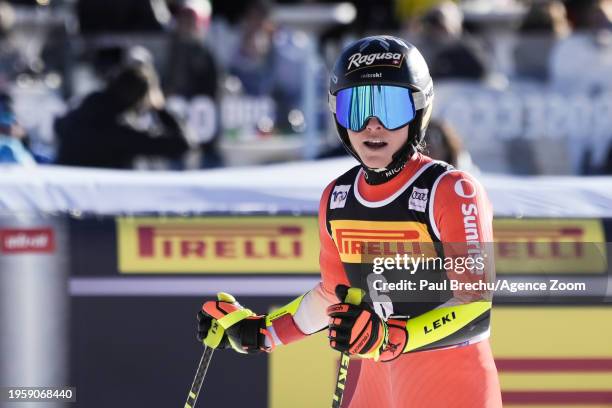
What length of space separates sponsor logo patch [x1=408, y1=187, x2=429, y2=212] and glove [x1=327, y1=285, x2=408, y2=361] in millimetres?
376

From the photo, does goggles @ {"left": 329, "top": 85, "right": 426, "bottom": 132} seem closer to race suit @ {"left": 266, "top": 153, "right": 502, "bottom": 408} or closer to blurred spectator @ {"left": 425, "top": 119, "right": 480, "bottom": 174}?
race suit @ {"left": 266, "top": 153, "right": 502, "bottom": 408}

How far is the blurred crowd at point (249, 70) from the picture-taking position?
8.00 metres

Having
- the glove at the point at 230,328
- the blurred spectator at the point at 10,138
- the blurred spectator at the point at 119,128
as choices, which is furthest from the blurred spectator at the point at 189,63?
the glove at the point at 230,328

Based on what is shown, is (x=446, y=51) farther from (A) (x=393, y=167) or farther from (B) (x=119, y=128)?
(A) (x=393, y=167)

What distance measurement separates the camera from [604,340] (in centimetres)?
442

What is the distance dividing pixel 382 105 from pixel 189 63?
5.11 meters

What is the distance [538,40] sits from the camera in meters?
8.65

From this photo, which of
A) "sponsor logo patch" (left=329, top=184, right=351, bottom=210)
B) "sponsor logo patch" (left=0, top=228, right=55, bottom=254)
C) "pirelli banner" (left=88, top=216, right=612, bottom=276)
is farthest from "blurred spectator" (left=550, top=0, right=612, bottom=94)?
"sponsor logo patch" (left=329, top=184, right=351, bottom=210)

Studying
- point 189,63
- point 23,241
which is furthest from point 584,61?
point 23,241

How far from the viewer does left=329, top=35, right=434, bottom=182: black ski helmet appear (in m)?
3.39

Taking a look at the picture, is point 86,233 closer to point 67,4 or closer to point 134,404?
point 134,404

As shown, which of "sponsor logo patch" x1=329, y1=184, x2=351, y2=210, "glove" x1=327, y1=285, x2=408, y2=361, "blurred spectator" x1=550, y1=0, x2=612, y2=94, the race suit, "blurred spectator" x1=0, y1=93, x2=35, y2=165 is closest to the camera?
"glove" x1=327, y1=285, x2=408, y2=361

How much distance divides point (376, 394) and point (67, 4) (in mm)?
6284

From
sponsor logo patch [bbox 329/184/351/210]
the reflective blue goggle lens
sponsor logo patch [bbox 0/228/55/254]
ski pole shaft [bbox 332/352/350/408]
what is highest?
the reflective blue goggle lens
